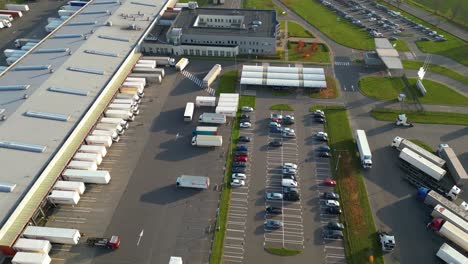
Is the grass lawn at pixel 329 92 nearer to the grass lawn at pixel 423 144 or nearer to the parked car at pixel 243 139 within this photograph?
the grass lawn at pixel 423 144

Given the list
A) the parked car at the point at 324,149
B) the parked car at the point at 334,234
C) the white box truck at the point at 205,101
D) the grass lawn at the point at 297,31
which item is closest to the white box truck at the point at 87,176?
the white box truck at the point at 205,101

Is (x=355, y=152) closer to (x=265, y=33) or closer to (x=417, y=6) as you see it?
(x=265, y=33)

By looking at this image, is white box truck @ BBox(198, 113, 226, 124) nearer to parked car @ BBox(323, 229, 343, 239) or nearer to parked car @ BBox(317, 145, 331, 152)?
parked car @ BBox(317, 145, 331, 152)

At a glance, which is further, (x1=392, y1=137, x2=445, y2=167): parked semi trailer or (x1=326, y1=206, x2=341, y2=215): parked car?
A: (x1=392, y1=137, x2=445, y2=167): parked semi trailer

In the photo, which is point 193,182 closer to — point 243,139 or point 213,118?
point 243,139

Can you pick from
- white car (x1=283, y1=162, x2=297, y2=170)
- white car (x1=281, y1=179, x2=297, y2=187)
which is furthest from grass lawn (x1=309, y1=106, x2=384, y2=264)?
white car (x1=281, y1=179, x2=297, y2=187)

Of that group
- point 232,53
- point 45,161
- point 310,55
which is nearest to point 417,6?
point 310,55

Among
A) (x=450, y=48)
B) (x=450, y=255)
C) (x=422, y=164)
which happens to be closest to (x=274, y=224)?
(x=450, y=255)
